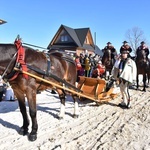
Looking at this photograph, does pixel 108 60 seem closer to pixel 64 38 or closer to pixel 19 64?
pixel 19 64

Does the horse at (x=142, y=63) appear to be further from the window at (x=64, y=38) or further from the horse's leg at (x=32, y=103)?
the window at (x=64, y=38)

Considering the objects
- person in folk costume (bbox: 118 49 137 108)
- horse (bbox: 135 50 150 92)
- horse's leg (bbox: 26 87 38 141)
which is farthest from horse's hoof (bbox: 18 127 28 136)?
horse (bbox: 135 50 150 92)

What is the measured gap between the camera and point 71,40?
37.7 m

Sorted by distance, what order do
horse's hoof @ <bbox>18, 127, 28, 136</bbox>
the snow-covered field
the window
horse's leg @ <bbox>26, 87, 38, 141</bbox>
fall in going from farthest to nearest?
the window < horse's hoof @ <bbox>18, 127, 28, 136</bbox> < horse's leg @ <bbox>26, 87, 38, 141</bbox> < the snow-covered field

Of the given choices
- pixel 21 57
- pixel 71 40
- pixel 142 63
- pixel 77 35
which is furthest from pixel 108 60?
pixel 77 35

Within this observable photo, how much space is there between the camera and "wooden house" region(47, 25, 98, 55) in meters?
37.3

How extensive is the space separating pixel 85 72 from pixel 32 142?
8575 millimetres

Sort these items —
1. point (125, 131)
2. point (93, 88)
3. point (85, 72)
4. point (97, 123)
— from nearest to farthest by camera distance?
point (125, 131) < point (97, 123) < point (93, 88) < point (85, 72)

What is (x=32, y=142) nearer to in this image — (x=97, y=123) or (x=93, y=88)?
(x=97, y=123)

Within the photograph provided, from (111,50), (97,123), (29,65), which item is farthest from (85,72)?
(29,65)

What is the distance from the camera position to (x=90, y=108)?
7.05 metres

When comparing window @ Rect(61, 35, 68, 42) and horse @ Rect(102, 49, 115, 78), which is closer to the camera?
horse @ Rect(102, 49, 115, 78)

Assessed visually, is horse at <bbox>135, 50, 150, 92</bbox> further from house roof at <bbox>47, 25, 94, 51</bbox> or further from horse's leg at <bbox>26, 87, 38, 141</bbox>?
house roof at <bbox>47, 25, 94, 51</bbox>

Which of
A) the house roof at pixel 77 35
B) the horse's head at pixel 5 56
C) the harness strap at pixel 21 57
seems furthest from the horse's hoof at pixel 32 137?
the house roof at pixel 77 35
